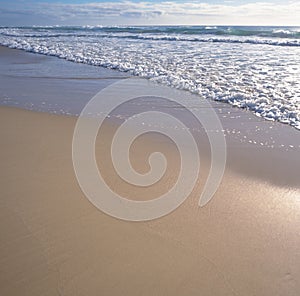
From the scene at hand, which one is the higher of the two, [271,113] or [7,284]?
[271,113]

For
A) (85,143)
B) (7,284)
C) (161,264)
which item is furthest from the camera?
(85,143)

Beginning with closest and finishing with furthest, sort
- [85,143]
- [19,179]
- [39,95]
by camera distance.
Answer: [19,179] < [85,143] < [39,95]

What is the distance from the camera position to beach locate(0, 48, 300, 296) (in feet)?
6.70

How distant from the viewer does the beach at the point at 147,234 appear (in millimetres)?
2041

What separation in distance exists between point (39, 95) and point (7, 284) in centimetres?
515

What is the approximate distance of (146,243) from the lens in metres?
2.35

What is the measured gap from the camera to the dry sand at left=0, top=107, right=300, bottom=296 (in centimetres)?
203

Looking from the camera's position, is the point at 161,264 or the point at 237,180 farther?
the point at 237,180

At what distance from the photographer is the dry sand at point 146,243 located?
2.03 meters

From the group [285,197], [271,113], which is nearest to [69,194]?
[285,197]

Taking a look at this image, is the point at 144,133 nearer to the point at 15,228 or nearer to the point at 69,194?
the point at 69,194

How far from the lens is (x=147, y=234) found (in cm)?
244

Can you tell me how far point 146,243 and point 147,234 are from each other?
10 centimetres

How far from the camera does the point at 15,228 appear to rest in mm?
2428
